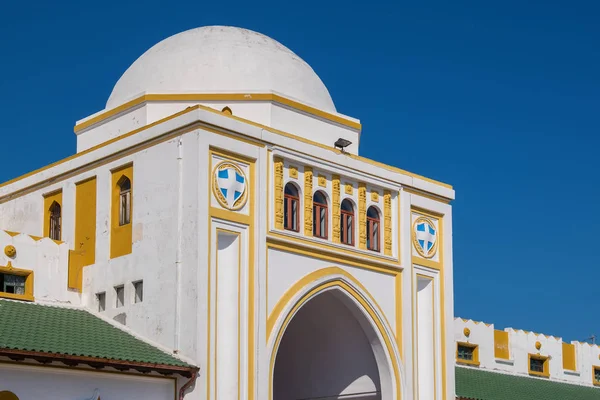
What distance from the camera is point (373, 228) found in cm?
2861

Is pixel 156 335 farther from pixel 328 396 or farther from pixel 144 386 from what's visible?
pixel 328 396

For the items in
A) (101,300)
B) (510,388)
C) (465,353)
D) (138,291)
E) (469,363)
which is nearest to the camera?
(138,291)

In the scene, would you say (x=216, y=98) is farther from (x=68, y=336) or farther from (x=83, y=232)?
(x=68, y=336)

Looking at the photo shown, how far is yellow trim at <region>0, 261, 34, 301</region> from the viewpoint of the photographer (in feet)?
82.3

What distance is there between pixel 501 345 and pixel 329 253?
10975 mm

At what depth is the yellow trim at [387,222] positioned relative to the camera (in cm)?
2859

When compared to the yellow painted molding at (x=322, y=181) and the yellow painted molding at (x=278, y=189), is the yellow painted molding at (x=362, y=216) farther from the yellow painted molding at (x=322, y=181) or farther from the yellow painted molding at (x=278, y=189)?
the yellow painted molding at (x=278, y=189)

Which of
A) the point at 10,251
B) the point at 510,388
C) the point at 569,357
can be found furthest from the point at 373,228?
the point at 569,357

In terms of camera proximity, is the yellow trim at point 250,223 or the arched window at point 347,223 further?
the arched window at point 347,223

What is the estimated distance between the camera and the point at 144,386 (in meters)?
23.3

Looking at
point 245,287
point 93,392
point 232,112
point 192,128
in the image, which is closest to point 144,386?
point 93,392

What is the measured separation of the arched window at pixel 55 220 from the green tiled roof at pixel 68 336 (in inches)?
107

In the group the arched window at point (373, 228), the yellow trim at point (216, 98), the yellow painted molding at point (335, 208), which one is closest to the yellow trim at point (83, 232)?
the yellow trim at point (216, 98)

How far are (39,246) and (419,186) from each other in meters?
9.14
